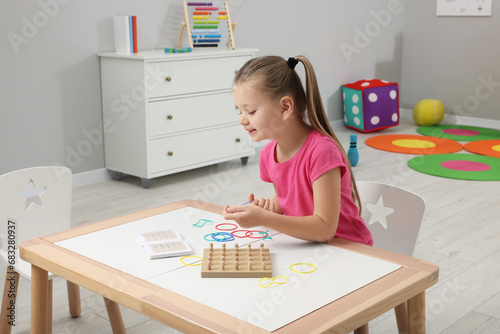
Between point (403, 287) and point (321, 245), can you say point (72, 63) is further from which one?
point (403, 287)

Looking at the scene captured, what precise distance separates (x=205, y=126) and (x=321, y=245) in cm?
262

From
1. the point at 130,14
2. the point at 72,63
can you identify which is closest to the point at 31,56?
the point at 72,63

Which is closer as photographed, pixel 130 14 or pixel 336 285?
pixel 336 285

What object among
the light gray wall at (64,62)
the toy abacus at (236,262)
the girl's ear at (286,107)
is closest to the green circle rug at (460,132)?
the light gray wall at (64,62)

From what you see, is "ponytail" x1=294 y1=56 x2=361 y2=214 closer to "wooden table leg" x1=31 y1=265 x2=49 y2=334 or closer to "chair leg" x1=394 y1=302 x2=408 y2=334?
"chair leg" x1=394 y1=302 x2=408 y2=334

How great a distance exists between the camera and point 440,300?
7.16 feet

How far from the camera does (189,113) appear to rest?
3.74 metres

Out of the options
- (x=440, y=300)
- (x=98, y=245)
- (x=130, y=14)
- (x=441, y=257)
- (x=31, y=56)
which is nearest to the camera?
(x=98, y=245)

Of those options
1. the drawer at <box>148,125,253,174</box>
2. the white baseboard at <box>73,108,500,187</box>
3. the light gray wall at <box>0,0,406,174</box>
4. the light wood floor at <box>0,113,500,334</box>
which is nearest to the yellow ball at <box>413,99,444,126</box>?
the white baseboard at <box>73,108,500,187</box>

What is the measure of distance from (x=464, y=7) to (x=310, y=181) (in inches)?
183

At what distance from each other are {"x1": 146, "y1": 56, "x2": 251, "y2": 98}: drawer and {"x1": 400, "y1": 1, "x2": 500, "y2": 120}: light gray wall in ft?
8.27

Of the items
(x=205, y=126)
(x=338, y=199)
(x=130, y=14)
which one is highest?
(x=130, y=14)

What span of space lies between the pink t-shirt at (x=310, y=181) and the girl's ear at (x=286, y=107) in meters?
0.08

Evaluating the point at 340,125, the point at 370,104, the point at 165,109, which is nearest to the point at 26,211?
the point at 165,109
